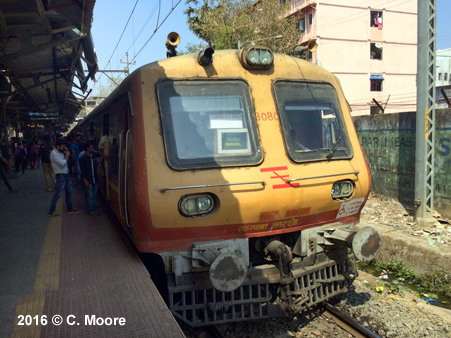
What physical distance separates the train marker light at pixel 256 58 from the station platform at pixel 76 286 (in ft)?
7.90

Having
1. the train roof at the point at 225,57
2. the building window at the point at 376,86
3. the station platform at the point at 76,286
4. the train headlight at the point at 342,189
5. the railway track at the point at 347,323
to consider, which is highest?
the building window at the point at 376,86

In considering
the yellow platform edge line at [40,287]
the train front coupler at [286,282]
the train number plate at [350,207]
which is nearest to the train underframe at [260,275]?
the train front coupler at [286,282]

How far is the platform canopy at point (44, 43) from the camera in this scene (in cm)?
746

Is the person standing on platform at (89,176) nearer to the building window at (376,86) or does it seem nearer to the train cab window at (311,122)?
the train cab window at (311,122)

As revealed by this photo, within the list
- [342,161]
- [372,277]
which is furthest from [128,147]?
[372,277]

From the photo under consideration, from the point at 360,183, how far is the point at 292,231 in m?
1.00

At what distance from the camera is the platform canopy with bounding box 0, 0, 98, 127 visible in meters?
7.46

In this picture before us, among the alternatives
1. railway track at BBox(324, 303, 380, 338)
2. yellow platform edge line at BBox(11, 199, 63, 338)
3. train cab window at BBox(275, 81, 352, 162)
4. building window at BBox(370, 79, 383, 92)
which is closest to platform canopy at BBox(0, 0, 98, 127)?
yellow platform edge line at BBox(11, 199, 63, 338)

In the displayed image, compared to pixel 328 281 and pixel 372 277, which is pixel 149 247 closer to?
pixel 328 281

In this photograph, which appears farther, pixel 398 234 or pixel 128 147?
pixel 398 234

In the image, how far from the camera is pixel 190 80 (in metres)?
3.77

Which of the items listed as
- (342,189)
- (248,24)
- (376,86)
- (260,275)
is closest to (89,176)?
(260,275)

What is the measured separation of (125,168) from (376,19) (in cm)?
2719

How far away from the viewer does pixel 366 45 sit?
26.0 meters
